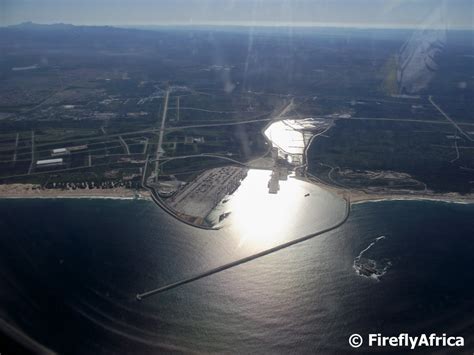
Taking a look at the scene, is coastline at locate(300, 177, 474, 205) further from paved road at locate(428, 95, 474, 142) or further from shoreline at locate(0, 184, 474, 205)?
paved road at locate(428, 95, 474, 142)

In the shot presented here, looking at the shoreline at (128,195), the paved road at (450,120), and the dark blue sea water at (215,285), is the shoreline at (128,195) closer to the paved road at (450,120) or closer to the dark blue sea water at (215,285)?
the dark blue sea water at (215,285)

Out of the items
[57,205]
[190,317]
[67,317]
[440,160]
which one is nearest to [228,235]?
[190,317]

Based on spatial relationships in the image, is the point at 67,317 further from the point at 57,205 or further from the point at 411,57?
the point at 411,57

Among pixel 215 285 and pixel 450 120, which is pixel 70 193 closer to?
pixel 215 285

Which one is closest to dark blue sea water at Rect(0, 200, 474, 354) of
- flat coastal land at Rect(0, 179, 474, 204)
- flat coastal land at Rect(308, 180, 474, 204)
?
flat coastal land at Rect(0, 179, 474, 204)

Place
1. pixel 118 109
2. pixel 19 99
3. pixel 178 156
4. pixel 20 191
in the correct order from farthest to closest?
pixel 19 99 → pixel 118 109 → pixel 178 156 → pixel 20 191

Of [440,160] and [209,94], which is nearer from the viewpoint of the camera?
[440,160]
